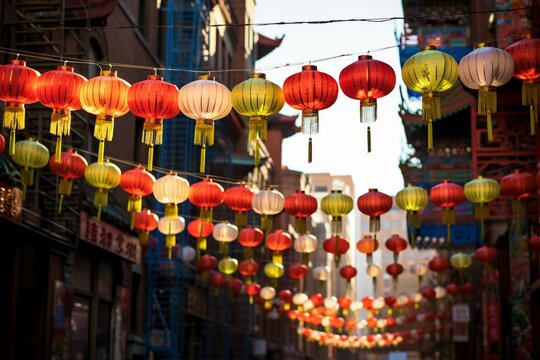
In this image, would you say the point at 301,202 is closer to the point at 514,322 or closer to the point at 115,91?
the point at 115,91

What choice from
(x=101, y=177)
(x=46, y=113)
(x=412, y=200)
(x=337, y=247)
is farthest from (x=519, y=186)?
(x=46, y=113)

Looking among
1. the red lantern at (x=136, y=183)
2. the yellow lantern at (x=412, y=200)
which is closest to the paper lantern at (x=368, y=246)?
the yellow lantern at (x=412, y=200)

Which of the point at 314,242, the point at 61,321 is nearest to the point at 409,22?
the point at 314,242

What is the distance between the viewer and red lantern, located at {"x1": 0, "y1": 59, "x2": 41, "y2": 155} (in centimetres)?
1241

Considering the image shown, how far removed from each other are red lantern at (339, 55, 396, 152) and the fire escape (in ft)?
24.0

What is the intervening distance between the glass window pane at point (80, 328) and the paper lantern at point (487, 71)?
12452mm

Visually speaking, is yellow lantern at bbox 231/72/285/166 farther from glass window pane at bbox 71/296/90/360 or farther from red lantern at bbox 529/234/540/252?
glass window pane at bbox 71/296/90/360

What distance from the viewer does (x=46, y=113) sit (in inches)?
750

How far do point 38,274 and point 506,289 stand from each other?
16817 millimetres

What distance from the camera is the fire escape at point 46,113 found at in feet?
59.5

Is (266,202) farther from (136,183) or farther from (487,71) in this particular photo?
(487,71)

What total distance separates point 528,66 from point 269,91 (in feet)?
11.1

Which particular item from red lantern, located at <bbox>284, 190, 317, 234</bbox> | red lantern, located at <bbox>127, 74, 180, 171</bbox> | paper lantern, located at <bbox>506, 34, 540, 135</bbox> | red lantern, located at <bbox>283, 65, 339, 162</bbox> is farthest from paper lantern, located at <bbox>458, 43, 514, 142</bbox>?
red lantern, located at <bbox>284, 190, 317, 234</bbox>

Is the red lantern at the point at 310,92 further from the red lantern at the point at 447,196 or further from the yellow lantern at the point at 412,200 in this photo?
the red lantern at the point at 447,196
